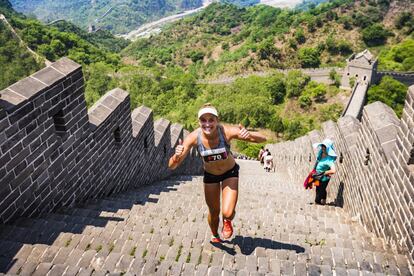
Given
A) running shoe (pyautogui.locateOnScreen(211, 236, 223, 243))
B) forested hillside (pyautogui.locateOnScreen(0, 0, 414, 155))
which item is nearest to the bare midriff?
running shoe (pyautogui.locateOnScreen(211, 236, 223, 243))

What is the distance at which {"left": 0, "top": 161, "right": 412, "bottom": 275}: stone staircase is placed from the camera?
3293mm

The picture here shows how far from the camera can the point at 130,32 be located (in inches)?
7185

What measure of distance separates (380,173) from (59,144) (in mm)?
4048

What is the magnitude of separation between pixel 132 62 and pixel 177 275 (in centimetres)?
8113

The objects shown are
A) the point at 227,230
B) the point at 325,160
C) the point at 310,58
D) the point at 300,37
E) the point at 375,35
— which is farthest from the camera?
the point at 300,37

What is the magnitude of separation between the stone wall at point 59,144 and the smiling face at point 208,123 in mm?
1979

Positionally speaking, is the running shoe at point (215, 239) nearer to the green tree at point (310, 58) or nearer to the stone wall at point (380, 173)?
the stone wall at point (380, 173)

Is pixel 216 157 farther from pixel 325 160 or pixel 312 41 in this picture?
pixel 312 41

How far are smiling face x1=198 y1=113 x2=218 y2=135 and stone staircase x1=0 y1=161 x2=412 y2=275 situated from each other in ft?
3.86

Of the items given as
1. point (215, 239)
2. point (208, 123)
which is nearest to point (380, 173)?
point (215, 239)

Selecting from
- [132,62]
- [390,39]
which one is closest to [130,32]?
[132,62]

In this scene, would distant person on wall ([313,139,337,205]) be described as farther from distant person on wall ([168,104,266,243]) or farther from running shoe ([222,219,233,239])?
running shoe ([222,219,233,239])

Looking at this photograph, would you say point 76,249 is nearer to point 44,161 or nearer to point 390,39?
point 44,161

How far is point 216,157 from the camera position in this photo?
12.8 feet
